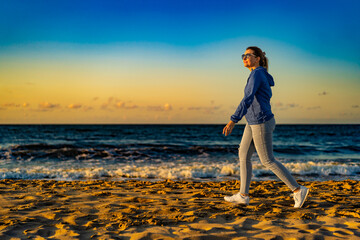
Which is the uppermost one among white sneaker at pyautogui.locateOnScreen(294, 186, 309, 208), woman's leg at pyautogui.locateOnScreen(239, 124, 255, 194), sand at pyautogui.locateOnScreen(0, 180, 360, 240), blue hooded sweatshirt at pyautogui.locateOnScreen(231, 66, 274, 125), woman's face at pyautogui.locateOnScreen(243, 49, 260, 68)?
woman's face at pyautogui.locateOnScreen(243, 49, 260, 68)

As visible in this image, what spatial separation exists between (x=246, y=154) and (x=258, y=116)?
2.00 feet

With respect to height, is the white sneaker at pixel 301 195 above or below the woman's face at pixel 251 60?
below

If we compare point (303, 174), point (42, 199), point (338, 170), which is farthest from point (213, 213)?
point (338, 170)

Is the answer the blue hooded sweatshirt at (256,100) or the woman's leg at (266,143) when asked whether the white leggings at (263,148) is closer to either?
the woman's leg at (266,143)

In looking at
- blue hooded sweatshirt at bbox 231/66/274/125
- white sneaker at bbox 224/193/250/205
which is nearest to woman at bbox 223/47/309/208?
blue hooded sweatshirt at bbox 231/66/274/125

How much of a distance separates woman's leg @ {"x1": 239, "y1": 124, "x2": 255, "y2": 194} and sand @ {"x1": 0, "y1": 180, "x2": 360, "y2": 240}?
35 centimetres

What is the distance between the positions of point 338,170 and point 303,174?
1.45 meters

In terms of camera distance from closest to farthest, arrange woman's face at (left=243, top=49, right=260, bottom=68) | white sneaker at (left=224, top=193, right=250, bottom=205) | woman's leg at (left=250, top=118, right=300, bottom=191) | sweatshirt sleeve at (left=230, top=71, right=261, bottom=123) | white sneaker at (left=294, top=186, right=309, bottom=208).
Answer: sweatshirt sleeve at (left=230, top=71, right=261, bottom=123)
woman's leg at (left=250, top=118, right=300, bottom=191)
woman's face at (left=243, top=49, right=260, bottom=68)
white sneaker at (left=294, top=186, right=309, bottom=208)
white sneaker at (left=224, top=193, right=250, bottom=205)

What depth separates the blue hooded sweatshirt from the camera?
11.7ft

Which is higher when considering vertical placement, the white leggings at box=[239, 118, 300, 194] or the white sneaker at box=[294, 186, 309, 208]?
the white leggings at box=[239, 118, 300, 194]

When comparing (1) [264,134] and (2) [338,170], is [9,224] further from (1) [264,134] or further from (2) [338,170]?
(2) [338,170]

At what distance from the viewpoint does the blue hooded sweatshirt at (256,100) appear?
3566mm

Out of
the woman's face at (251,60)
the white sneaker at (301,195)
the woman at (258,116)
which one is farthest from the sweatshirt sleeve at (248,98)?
the white sneaker at (301,195)

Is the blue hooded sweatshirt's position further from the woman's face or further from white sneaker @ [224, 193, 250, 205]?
white sneaker @ [224, 193, 250, 205]
